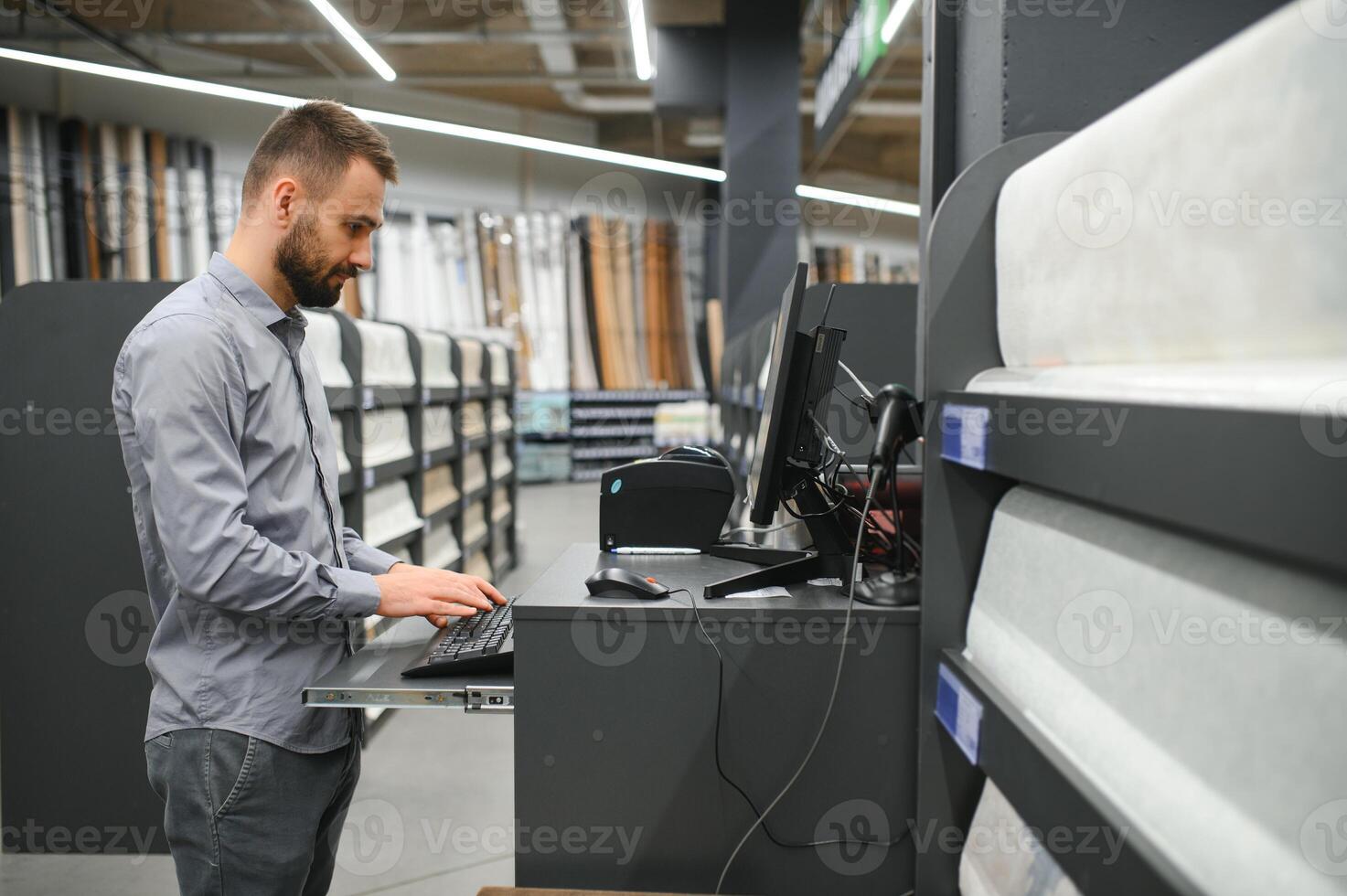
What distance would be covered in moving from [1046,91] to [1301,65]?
2.87 feet

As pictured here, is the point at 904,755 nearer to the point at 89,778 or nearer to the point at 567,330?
the point at 89,778

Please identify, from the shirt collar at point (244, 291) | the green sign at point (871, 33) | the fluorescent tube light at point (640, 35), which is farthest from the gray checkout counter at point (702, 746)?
the fluorescent tube light at point (640, 35)

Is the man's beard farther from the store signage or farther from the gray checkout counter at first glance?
the store signage

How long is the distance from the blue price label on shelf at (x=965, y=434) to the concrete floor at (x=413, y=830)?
1.59 m

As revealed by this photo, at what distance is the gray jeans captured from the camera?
1.36 m

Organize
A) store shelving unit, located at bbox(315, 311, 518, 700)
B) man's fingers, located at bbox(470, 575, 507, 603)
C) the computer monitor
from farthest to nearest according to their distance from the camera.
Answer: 1. store shelving unit, located at bbox(315, 311, 518, 700)
2. man's fingers, located at bbox(470, 575, 507, 603)
3. the computer monitor

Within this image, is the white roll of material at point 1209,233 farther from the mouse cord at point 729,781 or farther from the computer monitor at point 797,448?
the mouse cord at point 729,781

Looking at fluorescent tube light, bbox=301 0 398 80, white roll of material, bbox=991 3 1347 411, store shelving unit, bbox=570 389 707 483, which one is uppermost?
fluorescent tube light, bbox=301 0 398 80

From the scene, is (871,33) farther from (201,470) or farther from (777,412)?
(201,470)

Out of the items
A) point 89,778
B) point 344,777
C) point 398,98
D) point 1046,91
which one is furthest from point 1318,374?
point 398,98

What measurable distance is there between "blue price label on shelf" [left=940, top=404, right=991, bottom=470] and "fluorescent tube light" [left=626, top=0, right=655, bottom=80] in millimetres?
4545

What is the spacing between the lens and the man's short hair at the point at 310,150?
147 cm

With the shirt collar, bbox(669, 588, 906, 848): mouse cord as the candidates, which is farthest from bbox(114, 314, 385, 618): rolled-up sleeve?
bbox(669, 588, 906, 848): mouse cord

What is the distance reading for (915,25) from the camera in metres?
7.84
